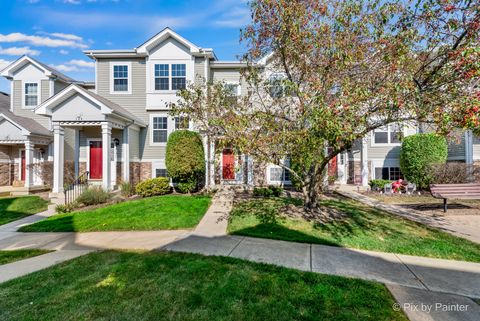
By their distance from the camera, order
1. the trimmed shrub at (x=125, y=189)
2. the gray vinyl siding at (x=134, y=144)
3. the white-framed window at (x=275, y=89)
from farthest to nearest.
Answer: the gray vinyl siding at (x=134, y=144), the trimmed shrub at (x=125, y=189), the white-framed window at (x=275, y=89)

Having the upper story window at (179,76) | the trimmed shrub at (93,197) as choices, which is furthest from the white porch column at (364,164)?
the trimmed shrub at (93,197)

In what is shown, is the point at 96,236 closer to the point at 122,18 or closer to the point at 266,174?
the point at 266,174

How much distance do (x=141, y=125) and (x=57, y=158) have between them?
447 centimetres

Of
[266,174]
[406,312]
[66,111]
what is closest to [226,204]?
[266,174]

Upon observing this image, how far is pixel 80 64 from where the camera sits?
3344cm

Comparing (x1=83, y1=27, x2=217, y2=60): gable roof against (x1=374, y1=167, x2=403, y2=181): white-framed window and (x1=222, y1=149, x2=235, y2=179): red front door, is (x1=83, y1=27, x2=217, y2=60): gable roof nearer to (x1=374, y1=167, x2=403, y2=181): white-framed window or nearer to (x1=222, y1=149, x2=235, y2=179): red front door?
(x1=222, y1=149, x2=235, y2=179): red front door

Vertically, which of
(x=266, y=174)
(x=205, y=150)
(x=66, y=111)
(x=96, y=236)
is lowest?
(x=96, y=236)

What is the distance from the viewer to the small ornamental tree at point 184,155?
11984 mm

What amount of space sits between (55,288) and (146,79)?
13282mm

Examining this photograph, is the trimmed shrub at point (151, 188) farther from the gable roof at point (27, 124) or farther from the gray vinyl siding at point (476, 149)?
the gray vinyl siding at point (476, 149)

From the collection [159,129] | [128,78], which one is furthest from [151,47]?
[159,129]

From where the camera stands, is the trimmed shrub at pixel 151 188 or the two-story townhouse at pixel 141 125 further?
the two-story townhouse at pixel 141 125

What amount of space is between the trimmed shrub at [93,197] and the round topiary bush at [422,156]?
49.3ft

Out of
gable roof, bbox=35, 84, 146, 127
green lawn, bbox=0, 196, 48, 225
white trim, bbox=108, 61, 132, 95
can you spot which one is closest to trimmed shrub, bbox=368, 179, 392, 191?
gable roof, bbox=35, 84, 146, 127
